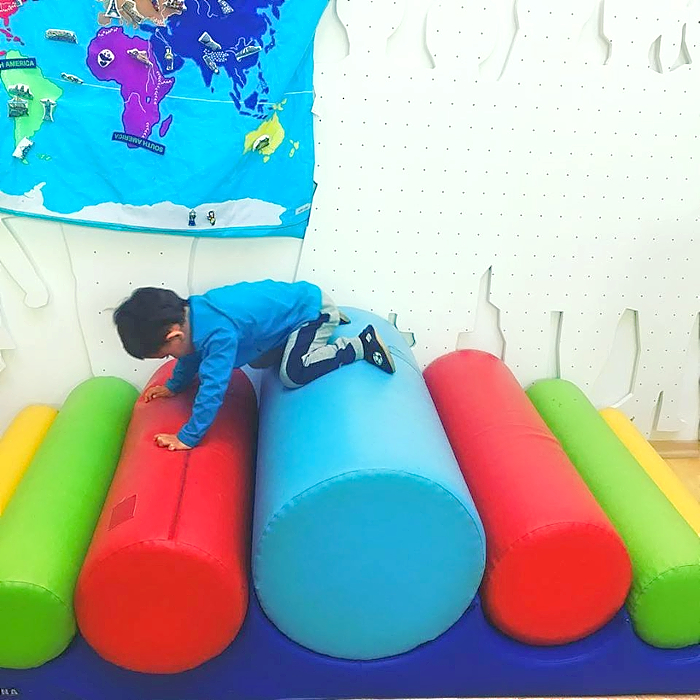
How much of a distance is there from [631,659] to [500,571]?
42cm

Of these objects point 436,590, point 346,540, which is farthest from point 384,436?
point 436,590

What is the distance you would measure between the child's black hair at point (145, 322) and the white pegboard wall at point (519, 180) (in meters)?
0.58

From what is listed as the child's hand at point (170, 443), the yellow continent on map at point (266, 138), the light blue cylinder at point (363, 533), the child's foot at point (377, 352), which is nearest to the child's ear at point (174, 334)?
the child's hand at point (170, 443)

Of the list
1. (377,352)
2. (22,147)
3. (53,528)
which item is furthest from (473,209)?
(53,528)

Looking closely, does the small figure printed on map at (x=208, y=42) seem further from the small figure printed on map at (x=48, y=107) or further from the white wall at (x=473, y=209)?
the small figure printed on map at (x=48, y=107)

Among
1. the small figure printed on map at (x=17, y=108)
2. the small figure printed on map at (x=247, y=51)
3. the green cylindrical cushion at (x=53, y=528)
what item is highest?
the small figure printed on map at (x=247, y=51)

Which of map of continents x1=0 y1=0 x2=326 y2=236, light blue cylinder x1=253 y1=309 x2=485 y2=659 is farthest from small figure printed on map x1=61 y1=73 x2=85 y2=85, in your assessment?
light blue cylinder x1=253 y1=309 x2=485 y2=659

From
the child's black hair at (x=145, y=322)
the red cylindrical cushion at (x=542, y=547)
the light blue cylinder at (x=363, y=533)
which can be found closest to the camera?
the light blue cylinder at (x=363, y=533)

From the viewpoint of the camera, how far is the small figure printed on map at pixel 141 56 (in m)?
1.84

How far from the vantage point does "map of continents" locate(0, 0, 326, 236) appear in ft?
6.00

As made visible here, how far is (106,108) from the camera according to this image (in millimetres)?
1889

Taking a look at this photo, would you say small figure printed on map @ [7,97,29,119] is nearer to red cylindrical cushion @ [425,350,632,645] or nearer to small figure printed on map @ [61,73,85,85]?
small figure printed on map @ [61,73,85,85]

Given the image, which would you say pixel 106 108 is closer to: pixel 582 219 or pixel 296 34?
pixel 296 34

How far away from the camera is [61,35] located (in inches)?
71.5
